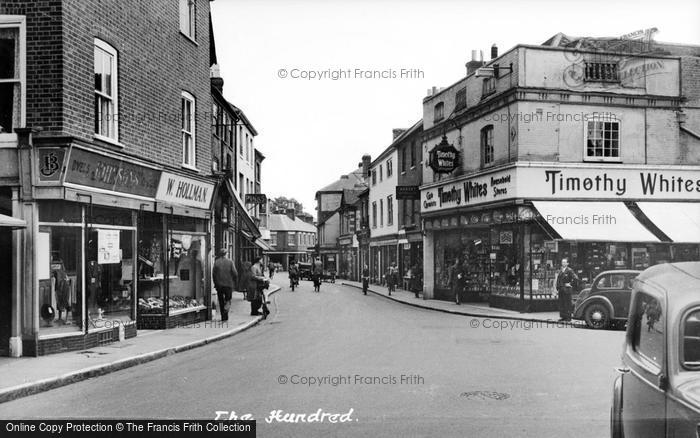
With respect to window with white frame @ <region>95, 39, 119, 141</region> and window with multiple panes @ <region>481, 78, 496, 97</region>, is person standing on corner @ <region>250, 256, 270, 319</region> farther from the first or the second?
window with multiple panes @ <region>481, 78, 496, 97</region>

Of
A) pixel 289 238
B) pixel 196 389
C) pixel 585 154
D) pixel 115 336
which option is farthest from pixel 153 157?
pixel 289 238

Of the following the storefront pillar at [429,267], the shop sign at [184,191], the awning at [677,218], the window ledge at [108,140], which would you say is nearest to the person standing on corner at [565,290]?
the awning at [677,218]

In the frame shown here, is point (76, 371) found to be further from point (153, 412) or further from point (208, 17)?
point (208, 17)

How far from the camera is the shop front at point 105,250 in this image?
10383 millimetres

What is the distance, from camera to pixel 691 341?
3.43 meters

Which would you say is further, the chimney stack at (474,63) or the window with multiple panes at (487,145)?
the chimney stack at (474,63)

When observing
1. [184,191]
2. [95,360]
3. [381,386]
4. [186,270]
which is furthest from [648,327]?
[186,270]

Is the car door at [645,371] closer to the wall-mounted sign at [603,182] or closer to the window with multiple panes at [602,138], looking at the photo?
the wall-mounted sign at [603,182]

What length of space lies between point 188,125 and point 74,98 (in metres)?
5.57

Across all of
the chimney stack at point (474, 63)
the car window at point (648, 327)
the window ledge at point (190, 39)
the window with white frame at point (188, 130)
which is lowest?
the car window at point (648, 327)

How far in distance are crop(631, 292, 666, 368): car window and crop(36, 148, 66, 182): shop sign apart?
9.28m

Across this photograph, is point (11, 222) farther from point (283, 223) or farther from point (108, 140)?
point (283, 223)

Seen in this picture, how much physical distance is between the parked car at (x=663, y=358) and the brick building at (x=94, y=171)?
30.4 feet

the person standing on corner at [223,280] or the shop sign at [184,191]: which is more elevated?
the shop sign at [184,191]
